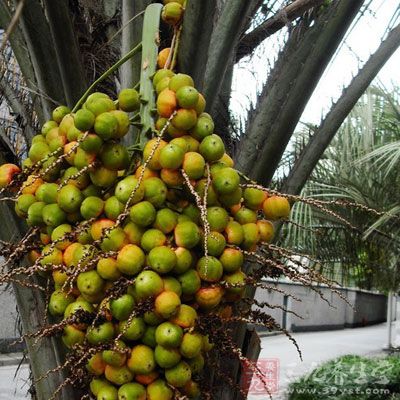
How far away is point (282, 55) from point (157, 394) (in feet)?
4.45

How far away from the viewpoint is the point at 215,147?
1.07 m

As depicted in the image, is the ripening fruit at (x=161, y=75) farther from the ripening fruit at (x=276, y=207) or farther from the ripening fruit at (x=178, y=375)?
the ripening fruit at (x=178, y=375)

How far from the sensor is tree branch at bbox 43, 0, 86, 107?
145cm

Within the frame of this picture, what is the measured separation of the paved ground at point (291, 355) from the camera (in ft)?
25.7

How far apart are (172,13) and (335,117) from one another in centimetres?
89

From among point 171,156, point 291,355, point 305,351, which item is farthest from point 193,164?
point 305,351

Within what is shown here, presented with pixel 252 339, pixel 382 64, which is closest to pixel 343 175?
pixel 382 64

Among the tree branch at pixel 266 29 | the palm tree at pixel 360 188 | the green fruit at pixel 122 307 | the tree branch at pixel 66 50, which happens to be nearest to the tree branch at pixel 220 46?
the tree branch at pixel 66 50

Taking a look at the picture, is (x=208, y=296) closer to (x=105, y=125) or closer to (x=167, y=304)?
(x=167, y=304)

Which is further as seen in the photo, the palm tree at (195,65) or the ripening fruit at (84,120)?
the palm tree at (195,65)

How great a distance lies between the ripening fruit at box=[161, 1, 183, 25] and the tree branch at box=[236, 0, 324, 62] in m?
1.09

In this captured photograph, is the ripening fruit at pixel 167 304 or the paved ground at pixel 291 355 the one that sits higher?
the ripening fruit at pixel 167 304

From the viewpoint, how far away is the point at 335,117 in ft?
6.51

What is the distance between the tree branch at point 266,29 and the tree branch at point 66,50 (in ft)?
3.27
